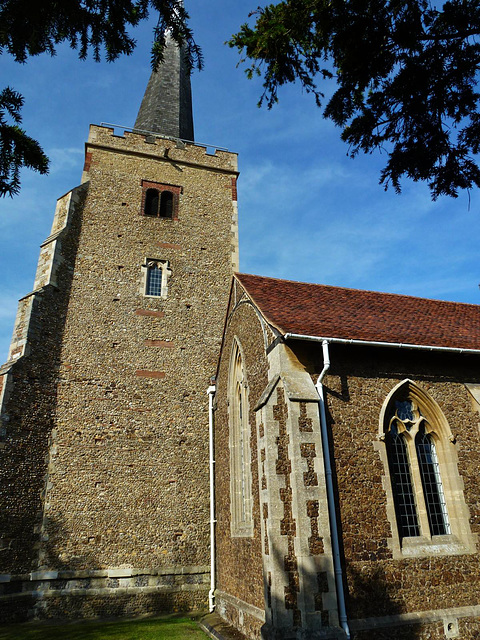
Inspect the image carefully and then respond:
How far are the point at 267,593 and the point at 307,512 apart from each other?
1.33 meters

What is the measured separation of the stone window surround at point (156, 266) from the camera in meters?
13.6

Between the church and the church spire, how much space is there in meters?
0.83

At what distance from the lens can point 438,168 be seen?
5.72 m

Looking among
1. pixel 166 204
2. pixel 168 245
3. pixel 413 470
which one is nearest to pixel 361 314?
pixel 413 470

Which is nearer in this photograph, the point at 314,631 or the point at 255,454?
the point at 314,631

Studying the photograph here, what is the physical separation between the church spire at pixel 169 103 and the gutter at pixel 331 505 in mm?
13709

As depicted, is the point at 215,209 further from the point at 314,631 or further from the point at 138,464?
the point at 314,631

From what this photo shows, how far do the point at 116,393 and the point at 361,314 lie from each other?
22.0 feet

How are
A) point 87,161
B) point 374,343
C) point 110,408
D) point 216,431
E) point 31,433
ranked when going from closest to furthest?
point 374,343 → point 31,433 → point 216,431 → point 110,408 → point 87,161

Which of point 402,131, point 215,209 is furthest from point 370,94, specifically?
point 215,209

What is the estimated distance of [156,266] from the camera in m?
14.1

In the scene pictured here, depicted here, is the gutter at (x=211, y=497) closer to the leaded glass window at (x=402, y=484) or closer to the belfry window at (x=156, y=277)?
the belfry window at (x=156, y=277)

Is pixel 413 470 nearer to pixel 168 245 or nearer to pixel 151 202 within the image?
pixel 168 245

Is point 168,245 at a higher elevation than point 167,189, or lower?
lower
